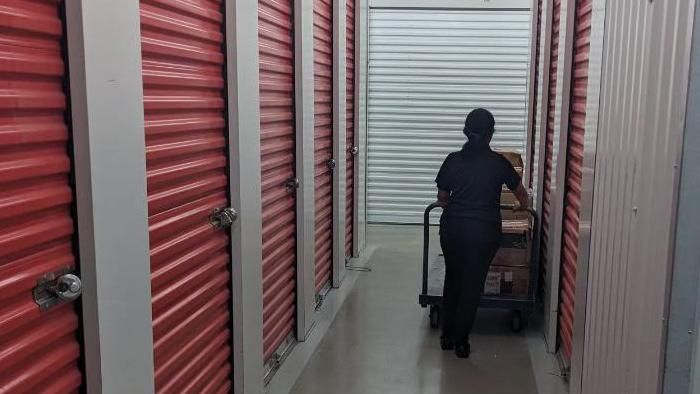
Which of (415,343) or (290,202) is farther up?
(290,202)

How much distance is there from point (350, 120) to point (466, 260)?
2.91 meters

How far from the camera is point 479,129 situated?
4.45 metres

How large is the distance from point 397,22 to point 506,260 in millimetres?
4663

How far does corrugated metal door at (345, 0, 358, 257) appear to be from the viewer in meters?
6.92

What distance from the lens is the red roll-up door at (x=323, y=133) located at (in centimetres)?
555

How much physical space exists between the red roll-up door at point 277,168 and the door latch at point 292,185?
0.06ft

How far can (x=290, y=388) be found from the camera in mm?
4273

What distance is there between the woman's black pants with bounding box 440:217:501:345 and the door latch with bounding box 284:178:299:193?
105 centimetres

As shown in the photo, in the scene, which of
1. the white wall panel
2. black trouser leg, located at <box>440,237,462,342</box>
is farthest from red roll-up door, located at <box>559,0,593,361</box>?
the white wall panel

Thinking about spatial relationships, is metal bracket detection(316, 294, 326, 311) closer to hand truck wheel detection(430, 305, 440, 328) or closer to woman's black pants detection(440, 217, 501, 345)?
hand truck wheel detection(430, 305, 440, 328)

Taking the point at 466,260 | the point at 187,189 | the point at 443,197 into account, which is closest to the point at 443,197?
the point at 443,197

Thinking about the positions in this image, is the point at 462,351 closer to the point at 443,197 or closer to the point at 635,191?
the point at 443,197

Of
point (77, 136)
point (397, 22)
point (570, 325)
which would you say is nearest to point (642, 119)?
point (77, 136)

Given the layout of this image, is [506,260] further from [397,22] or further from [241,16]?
[397,22]
